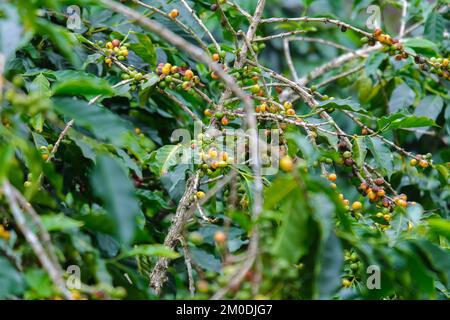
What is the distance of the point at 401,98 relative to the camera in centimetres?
238

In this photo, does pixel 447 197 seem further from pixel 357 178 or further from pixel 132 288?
pixel 132 288

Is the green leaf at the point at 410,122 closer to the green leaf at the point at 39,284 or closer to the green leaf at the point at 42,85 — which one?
the green leaf at the point at 42,85

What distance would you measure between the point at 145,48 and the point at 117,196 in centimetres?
107

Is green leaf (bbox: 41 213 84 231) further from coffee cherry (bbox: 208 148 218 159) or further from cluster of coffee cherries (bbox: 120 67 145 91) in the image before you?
cluster of coffee cherries (bbox: 120 67 145 91)

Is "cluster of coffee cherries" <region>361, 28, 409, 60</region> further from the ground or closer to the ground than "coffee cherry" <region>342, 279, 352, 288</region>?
further from the ground

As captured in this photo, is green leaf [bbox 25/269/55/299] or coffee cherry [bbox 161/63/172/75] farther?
Answer: coffee cherry [bbox 161/63/172/75]

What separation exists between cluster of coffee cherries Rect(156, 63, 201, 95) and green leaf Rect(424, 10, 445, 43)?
1.01 meters

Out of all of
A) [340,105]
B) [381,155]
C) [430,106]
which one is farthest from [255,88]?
[430,106]

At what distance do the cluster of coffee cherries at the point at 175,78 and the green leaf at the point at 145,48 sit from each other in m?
0.19

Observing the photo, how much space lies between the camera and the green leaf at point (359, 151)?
1.47 metres

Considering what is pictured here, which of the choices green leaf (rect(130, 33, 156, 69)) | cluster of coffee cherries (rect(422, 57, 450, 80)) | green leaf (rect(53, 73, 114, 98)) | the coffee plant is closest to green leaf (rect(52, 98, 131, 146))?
the coffee plant

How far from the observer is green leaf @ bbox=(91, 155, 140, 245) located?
33.1 inches

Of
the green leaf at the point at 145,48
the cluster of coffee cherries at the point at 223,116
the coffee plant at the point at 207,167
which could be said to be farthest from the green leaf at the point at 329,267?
the green leaf at the point at 145,48
